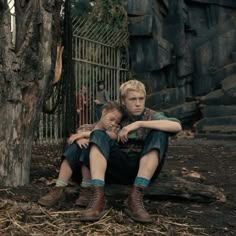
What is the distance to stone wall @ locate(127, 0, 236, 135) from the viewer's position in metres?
12.8

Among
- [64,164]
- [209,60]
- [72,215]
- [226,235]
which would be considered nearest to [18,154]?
[64,164]

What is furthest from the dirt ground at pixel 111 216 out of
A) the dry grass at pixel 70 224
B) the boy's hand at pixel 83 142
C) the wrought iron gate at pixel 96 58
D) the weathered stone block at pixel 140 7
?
the weathered stone block at pixel 140 7

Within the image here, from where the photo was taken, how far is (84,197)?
3588 millimetres

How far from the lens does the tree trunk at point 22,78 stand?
4008mm

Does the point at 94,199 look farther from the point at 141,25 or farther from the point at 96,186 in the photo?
the point at 141,25

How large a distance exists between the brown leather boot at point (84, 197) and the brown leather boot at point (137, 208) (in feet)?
1.04

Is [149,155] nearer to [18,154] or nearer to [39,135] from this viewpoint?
[18,154]

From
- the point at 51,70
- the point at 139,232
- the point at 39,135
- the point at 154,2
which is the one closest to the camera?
the point at 139,232

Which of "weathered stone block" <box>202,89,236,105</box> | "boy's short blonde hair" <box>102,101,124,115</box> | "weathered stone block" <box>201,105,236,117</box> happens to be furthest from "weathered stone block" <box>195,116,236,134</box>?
"boy's short blonde hair" <box>102,101,124,115</box>

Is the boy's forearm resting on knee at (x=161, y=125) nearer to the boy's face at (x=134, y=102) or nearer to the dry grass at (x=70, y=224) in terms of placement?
the boy's face at (x=134, y=102)

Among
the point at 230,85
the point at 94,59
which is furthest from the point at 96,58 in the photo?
the point at 230,85

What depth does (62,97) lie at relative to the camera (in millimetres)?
4922

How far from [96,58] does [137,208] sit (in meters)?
8.66

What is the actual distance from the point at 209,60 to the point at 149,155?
1138 cm
